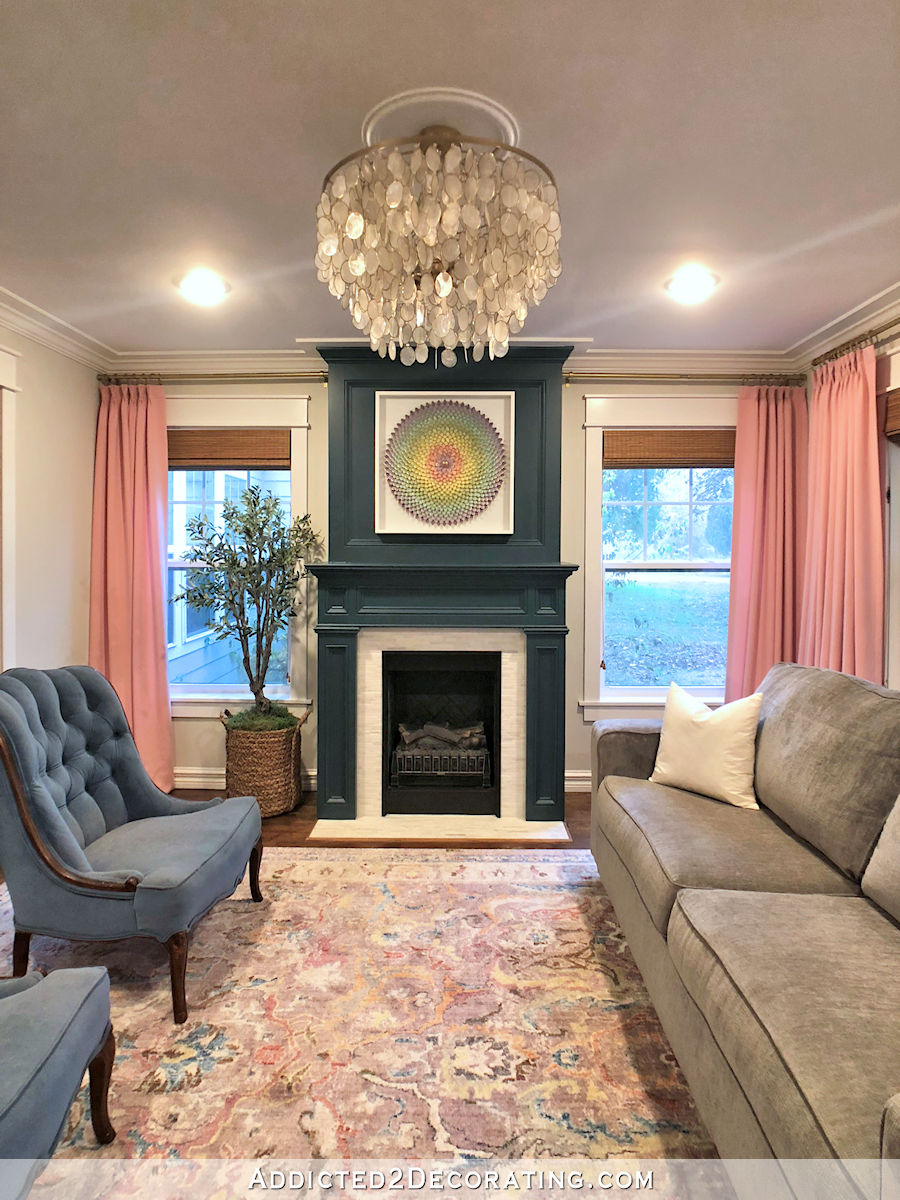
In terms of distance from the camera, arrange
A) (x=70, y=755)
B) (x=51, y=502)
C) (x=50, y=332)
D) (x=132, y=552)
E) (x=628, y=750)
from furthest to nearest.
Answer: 1. (x=132, y=552)
2. (x=51, y=502)
3. (x=50, y=332)
4. (x=628, y=750)
5. (x=70, y=755)

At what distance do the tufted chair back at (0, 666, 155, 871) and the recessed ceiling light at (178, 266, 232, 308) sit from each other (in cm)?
168

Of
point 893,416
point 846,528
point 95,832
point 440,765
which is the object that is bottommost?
point 440,765

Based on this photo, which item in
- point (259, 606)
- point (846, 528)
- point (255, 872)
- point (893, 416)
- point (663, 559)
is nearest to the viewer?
point (255, 872)

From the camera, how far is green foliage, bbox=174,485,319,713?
3555 mm

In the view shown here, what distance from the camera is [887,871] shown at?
1579 mm

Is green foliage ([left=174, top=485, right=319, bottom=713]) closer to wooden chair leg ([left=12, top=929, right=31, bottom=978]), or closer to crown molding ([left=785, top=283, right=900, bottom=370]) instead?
wooden chair leg ([left=12, top=929, right=31, bottom=978])

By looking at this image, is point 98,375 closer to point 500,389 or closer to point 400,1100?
point 500,389

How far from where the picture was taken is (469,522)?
3498mm

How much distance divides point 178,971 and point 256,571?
2089 mm

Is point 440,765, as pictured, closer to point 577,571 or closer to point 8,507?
point 577,571

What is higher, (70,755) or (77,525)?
(77,525)

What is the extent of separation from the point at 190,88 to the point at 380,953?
105 inches

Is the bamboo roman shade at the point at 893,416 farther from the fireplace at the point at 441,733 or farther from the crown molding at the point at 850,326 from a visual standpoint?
the fireplace at the point at 441,733

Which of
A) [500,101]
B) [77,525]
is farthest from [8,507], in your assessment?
[500,101]
